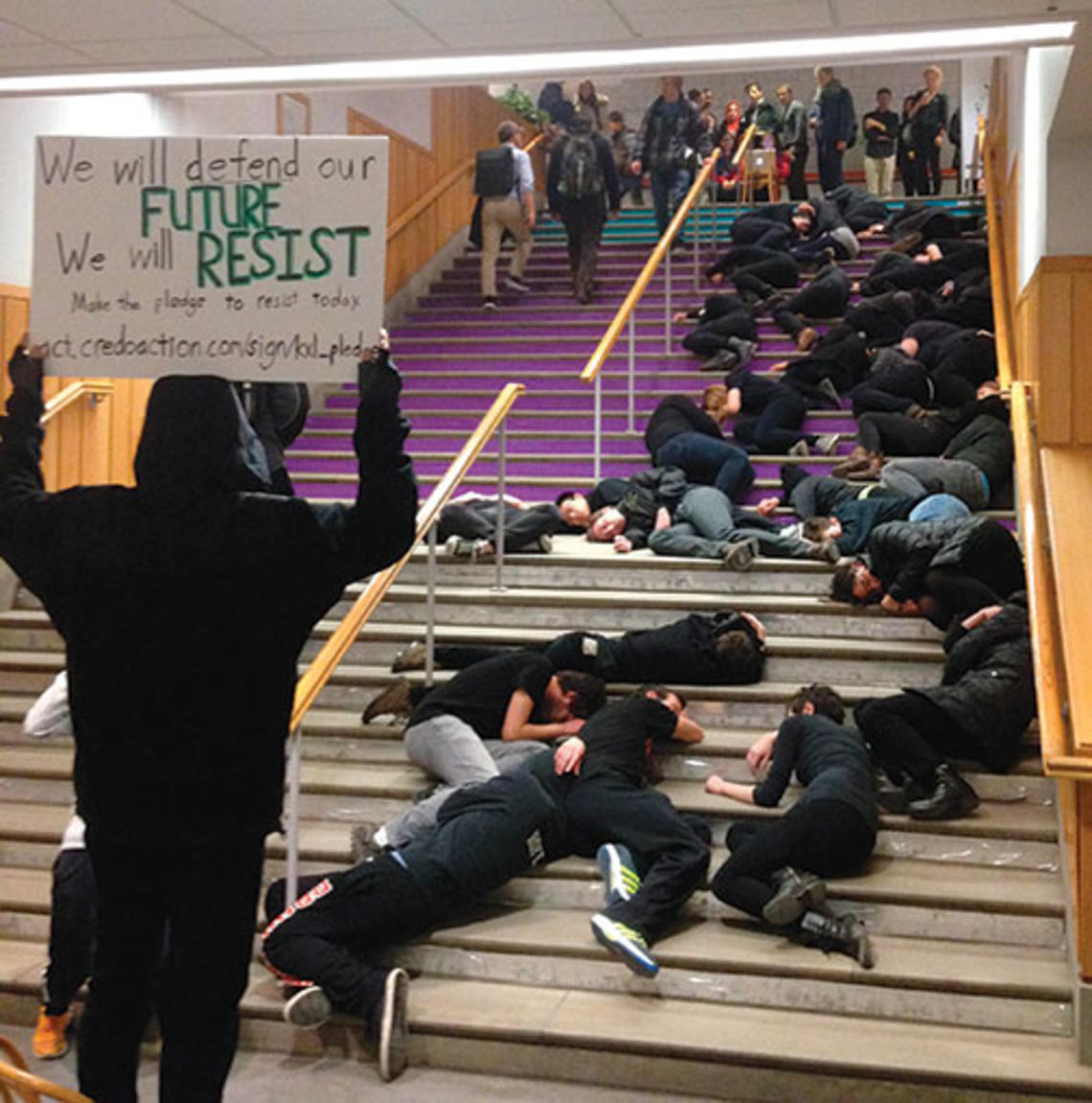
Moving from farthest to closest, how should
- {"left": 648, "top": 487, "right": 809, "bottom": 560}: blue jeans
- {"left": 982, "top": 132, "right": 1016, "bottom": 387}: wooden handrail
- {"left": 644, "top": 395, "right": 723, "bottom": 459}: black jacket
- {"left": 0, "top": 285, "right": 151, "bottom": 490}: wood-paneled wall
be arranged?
{"left": 644, "top": 395, "right": 723, "bottom": 459}: black jacket
{"left": 0, "top": 285, "right": 151, "bottom": 490}: wood-paneled wall
{"left": 982, "top": 132, "right": 1016, "bottom": 387}: wooden handrail
{"left": 648, "top": 487, "right": 809, "bottom": 560}: blue jeans

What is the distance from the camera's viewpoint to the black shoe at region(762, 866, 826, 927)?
14.6 feet

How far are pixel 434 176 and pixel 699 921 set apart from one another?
9288mm

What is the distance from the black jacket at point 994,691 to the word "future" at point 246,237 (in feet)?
10.8

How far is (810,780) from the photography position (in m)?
4.92

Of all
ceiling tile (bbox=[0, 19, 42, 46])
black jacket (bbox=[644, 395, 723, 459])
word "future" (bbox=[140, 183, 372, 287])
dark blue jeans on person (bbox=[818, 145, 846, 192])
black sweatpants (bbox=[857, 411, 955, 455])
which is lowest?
word "future" (bbox=[140, 183, 372, 287])

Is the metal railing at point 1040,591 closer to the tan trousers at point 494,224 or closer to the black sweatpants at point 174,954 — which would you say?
the black sweatpants at point 174,954

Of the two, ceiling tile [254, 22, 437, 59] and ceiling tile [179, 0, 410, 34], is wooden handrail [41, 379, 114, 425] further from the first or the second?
ceiling tile [179, 0, 410, 34]

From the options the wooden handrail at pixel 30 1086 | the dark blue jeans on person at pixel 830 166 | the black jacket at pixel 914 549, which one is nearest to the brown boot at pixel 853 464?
the black jacket at pixel 914 549

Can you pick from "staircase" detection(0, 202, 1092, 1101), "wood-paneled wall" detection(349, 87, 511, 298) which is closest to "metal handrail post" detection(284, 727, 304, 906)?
"staircase" detection(0, 202, 1092, 1101)

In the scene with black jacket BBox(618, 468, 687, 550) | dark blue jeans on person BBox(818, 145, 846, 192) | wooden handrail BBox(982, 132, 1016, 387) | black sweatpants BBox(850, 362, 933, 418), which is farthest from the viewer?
dark blue jeans on person BBox(818, 145, 846, 192)

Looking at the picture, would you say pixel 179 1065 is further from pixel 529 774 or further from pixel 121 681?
pixel 529 774

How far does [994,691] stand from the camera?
5148 mm

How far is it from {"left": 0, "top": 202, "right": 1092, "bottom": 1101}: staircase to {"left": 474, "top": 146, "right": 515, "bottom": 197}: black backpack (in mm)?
4841

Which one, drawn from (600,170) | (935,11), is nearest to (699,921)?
(935,11)
